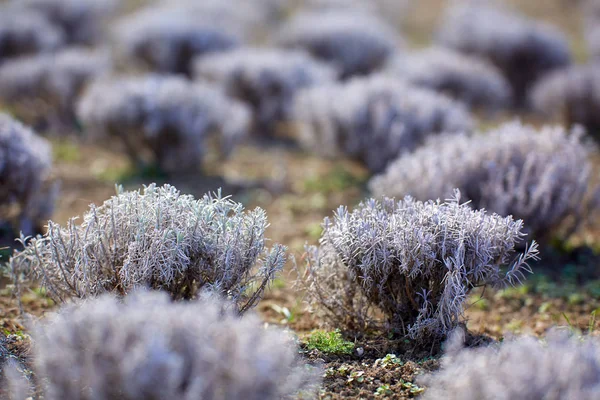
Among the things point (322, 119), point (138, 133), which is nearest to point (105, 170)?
point (138, 133)

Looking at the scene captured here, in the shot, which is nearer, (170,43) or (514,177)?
(514,177)

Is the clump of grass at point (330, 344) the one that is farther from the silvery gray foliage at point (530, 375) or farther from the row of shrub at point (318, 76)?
the row of shrub at point (318, 76)

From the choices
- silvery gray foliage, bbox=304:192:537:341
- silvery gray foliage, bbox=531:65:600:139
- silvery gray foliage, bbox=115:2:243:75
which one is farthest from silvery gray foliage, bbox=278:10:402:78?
silvery gray foliage, bbox=304:192:537:341

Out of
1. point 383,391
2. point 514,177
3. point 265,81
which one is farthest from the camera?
point 265,81

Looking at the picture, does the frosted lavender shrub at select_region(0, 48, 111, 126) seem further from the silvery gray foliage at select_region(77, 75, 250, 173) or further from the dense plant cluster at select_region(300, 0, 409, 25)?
the dense plant cluster at select_region(300, 0, 409, 25)

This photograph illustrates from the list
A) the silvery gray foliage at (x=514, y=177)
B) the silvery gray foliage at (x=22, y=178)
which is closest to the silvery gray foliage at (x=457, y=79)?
the silvery gray foliage at (x=514, y=177)

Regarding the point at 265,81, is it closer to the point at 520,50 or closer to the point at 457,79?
the point at 457,79

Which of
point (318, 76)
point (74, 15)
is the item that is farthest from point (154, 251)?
point (74, 15)
